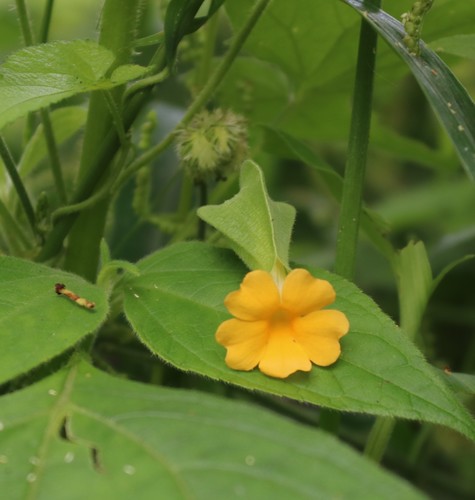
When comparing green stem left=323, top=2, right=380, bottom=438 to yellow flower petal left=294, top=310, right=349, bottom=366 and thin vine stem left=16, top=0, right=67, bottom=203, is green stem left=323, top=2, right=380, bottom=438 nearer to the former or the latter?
yellow flower petal left=294, top=310, right=349, bottom=366

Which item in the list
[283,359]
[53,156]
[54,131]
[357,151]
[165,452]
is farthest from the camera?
[54,131]

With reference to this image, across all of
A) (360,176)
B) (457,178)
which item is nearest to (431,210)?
(457,178)

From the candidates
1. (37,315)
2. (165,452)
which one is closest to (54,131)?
(37,315)

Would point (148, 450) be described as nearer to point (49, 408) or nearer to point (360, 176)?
point (49, 408)

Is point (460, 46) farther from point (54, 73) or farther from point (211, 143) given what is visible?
point (54, 73)

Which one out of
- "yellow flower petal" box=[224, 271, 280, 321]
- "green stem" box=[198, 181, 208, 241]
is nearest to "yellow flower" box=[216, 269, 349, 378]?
"yellow flower petal" box=[224, 271, 280, 321]

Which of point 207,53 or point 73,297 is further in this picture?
point 207,53
